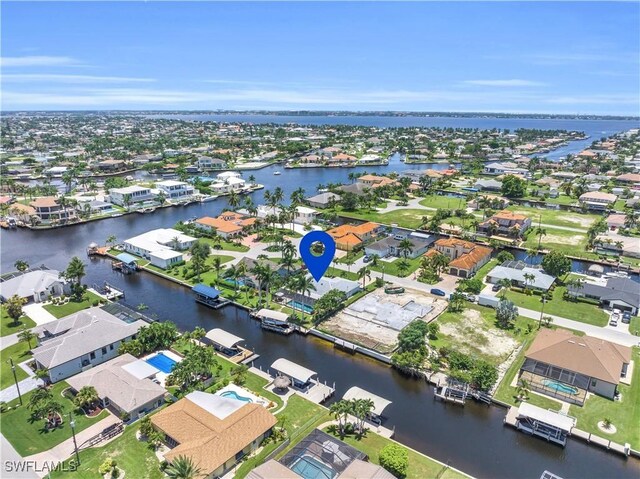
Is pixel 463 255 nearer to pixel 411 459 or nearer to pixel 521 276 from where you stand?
pixel 521 276

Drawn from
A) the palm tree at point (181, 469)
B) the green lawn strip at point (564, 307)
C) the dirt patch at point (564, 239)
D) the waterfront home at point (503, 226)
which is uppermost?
the waterfront home at point (503, 226)

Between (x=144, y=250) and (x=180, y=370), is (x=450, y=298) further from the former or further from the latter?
(x=144, y=250)

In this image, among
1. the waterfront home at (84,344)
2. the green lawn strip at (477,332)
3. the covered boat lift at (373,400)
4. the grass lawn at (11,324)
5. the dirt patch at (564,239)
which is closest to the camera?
the covered boat lift at (373,400)

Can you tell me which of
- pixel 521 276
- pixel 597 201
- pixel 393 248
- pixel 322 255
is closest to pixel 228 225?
pixel 393 248

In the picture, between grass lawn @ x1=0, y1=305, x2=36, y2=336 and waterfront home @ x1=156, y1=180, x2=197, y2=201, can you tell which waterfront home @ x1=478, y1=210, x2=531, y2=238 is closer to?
grass lawn @ x1=0, y1=305, x2=36, y2=336

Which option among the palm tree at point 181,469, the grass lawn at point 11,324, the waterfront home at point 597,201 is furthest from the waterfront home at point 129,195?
the waterfront home at point 597,201

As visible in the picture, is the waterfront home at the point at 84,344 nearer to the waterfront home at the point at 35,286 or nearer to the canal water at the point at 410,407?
the canal water at the point at 410,407

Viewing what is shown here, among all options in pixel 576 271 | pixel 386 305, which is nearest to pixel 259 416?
pixel 386 305

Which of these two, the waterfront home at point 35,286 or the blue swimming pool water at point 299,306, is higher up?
the waterfront home at point 35,286
